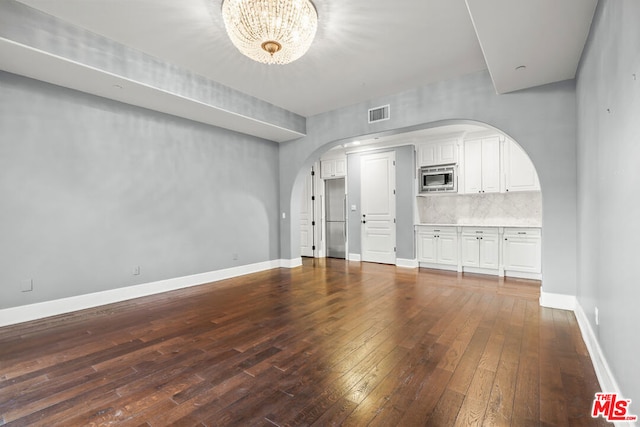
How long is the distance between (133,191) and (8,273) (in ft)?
5.15

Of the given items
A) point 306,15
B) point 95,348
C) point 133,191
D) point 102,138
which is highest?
point 306,15

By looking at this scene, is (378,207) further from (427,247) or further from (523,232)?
(523,232)

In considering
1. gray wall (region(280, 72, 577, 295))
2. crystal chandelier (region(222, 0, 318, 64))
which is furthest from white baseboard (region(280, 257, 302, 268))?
crystal chandelier (region(222, 0, 318, 64))

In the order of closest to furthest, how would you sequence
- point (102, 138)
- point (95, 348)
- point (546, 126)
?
point (95, 348)
point (546, 126)
point (102, 138)

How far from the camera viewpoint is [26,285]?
3.29 metres

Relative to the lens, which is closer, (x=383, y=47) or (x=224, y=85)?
(x=383, y=47)

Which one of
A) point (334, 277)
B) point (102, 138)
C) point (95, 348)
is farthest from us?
point (334, 277)

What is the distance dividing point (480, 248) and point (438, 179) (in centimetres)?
160

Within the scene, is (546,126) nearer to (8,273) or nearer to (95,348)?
(95,348)

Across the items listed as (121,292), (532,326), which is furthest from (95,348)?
(532,326)

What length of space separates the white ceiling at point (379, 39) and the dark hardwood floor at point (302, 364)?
8.98 feet

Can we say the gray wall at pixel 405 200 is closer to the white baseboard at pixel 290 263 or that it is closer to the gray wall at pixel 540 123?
the gray wall at pixel 540 123

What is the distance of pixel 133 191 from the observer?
4172 mm
